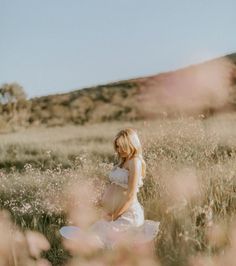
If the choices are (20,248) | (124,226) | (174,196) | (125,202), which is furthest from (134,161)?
(20,248)

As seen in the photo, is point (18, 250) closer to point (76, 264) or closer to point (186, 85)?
point (76, 264)

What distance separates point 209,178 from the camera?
5.95 m

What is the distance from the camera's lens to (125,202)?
17.5ft

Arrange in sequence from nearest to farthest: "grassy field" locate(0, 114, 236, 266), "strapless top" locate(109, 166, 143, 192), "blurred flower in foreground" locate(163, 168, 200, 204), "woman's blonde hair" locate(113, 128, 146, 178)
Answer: "grassy field" locate(0, 114, 236, 266) → "woman's blonde hair" locate(113, 128, 146, 178) → "strapless top" locate(109, 166, 143, 192) → "blurred flower in foreground" locate(163, 168, 200, 204)

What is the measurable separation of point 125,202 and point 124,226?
20 cm

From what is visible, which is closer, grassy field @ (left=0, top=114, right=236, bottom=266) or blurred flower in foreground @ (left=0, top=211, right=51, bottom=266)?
grassy field @ (left=0, top=114, right=236, bottom=266)

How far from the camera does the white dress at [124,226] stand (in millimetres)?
5238

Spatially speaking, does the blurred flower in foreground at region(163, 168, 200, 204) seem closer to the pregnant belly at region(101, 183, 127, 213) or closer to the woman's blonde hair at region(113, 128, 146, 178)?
the pregnant belly at region(101, 183, 127, 213)

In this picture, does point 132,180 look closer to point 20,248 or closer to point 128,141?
point 128,141

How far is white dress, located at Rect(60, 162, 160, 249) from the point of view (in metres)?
5.24

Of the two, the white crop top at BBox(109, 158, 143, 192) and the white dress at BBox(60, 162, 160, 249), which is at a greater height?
the white crop top at BBox(109, 158, 143, 192)

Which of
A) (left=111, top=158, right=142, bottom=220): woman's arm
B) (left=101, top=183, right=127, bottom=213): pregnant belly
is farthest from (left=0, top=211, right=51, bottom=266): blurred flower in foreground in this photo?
(left=111, top=158, right=142, bottom=220): woman's arm

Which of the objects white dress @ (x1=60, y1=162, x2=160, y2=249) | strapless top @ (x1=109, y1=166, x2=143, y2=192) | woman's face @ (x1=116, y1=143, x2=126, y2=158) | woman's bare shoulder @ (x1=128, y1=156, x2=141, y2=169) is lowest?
white dress @ (x1=60, y1=162, x2=160, y2=249)

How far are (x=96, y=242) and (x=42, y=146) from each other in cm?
995
